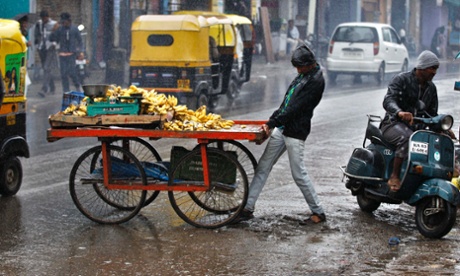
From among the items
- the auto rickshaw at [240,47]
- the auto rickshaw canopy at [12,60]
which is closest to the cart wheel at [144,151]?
the auto rickshaw canopy at [12,60]

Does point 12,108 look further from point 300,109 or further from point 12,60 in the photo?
point 300,109

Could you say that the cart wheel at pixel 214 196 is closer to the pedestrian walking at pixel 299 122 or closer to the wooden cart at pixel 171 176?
the wooden cart at pixel 171 176

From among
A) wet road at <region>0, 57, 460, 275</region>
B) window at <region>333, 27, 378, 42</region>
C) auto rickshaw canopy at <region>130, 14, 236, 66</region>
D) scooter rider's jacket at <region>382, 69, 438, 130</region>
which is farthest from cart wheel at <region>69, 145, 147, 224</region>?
window at <region>333, 27, 378, 42</region>

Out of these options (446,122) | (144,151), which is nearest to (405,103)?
(446,122)

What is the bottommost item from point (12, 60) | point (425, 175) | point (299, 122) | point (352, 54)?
point (425, 175)

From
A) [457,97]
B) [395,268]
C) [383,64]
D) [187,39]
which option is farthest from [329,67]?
[395,268]

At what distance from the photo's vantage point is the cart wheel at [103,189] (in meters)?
8.09

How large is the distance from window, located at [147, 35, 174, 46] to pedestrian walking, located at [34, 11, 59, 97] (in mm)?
4080

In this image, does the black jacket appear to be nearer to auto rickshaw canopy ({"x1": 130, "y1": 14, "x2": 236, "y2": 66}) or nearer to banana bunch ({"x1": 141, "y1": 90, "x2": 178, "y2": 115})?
banana bunch ({"x1": 141, "y1": 90, "x2": 178, "y2": 115})

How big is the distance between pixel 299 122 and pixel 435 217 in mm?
1433

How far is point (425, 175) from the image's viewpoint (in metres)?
7.71

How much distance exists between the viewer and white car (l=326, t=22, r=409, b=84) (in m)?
26.2

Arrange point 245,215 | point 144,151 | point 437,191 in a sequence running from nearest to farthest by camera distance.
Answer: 1. point 437,191
2. point 245,215
3. point 144,151

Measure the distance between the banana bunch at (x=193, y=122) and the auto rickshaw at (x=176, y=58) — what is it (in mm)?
9132
